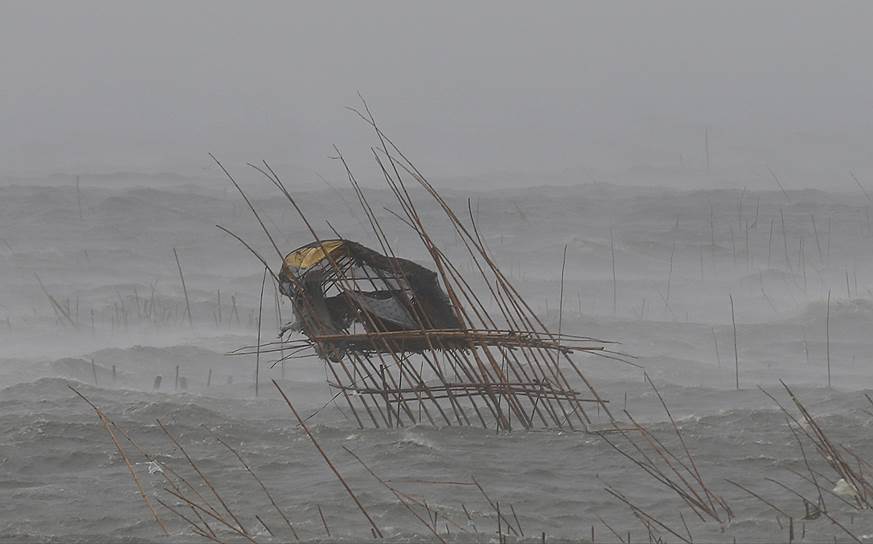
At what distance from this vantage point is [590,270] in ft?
56.8

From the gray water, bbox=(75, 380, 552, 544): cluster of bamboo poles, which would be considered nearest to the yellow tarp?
the gray water

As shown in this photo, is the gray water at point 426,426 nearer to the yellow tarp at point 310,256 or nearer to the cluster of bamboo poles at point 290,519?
the cluster of bamboo poles at point 290,519

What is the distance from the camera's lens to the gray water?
5262 millimetres

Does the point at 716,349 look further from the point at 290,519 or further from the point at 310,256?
the point at 290,519

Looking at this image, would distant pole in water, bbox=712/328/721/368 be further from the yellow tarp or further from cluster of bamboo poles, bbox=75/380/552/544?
cluster of bamboo poles, bbox=75/380/552/544

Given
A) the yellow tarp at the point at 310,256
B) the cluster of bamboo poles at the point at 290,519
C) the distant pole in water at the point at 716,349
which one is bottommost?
the distant pole in water at the point at 716,349

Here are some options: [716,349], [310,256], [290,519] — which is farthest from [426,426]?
[716,349]

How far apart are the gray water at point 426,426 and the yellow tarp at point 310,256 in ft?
2.73

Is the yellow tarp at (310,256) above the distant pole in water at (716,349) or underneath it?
above

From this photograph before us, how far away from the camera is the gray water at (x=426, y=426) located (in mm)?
5262

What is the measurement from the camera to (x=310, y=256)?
6.25 metres

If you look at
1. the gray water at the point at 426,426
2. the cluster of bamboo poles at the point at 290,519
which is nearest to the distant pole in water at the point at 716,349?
the gray water at the point at 426,426

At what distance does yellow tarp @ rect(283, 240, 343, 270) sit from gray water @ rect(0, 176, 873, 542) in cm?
83

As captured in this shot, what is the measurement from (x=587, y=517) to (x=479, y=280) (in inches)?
435
